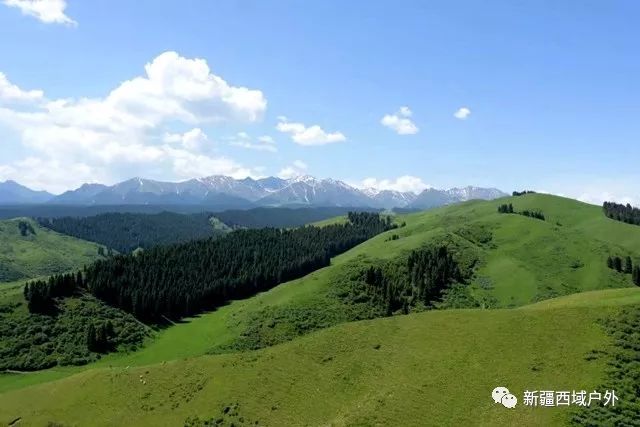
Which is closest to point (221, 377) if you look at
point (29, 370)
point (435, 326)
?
point (435, 326)

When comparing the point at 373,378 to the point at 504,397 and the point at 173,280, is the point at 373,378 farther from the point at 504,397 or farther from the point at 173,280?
the point at 173,280

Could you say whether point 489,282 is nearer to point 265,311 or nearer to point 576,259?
point 576,259

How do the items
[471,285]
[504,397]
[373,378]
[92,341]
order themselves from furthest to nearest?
[471,285] → [92,341] → [373,378] → [504,397]

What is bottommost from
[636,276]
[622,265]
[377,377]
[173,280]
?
[173,280]

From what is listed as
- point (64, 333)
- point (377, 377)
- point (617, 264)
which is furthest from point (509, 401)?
point (617, 264)

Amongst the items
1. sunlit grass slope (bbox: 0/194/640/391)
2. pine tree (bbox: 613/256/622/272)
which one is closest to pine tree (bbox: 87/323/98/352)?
sunlit grass slope (bbox: 0/194/640/391)

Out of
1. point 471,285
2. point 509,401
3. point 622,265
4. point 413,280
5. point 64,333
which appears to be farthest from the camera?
point 622,265
